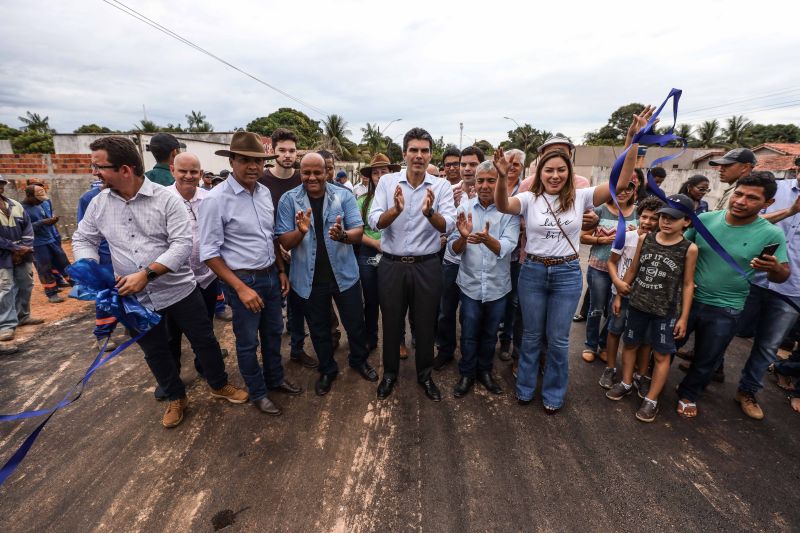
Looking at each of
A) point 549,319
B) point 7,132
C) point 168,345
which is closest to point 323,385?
point 168,345

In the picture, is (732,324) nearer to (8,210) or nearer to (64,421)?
(64,421)

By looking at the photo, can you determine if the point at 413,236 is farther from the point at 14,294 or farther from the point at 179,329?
the point at 14,294

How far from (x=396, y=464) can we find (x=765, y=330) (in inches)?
134

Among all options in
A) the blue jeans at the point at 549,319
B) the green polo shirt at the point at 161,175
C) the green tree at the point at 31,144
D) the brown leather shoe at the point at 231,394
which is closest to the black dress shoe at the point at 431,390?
the blue jeans at the point at 549,319

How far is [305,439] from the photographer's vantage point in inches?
108

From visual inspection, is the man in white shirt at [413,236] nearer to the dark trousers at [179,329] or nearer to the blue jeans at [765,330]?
the dark trousers at [179,329]

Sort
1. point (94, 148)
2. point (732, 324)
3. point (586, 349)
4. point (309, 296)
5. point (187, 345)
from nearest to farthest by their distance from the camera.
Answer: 1. point (94, 148)
2. point (732, 324)
3. point (309, 296)
4. point (586, 349)
5. point (187, 345)

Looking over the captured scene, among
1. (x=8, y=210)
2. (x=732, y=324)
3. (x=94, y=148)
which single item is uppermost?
(x=94, y=148)

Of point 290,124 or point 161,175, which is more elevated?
point 290,124

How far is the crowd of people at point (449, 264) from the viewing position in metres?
2.64

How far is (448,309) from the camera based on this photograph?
3641 millimetres

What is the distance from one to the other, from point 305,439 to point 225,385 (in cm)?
101

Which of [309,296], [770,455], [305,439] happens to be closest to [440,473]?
[305,439]

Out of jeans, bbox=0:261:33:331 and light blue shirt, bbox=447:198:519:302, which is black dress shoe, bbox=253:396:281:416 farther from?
jeans, bbox=0:261:33:331
